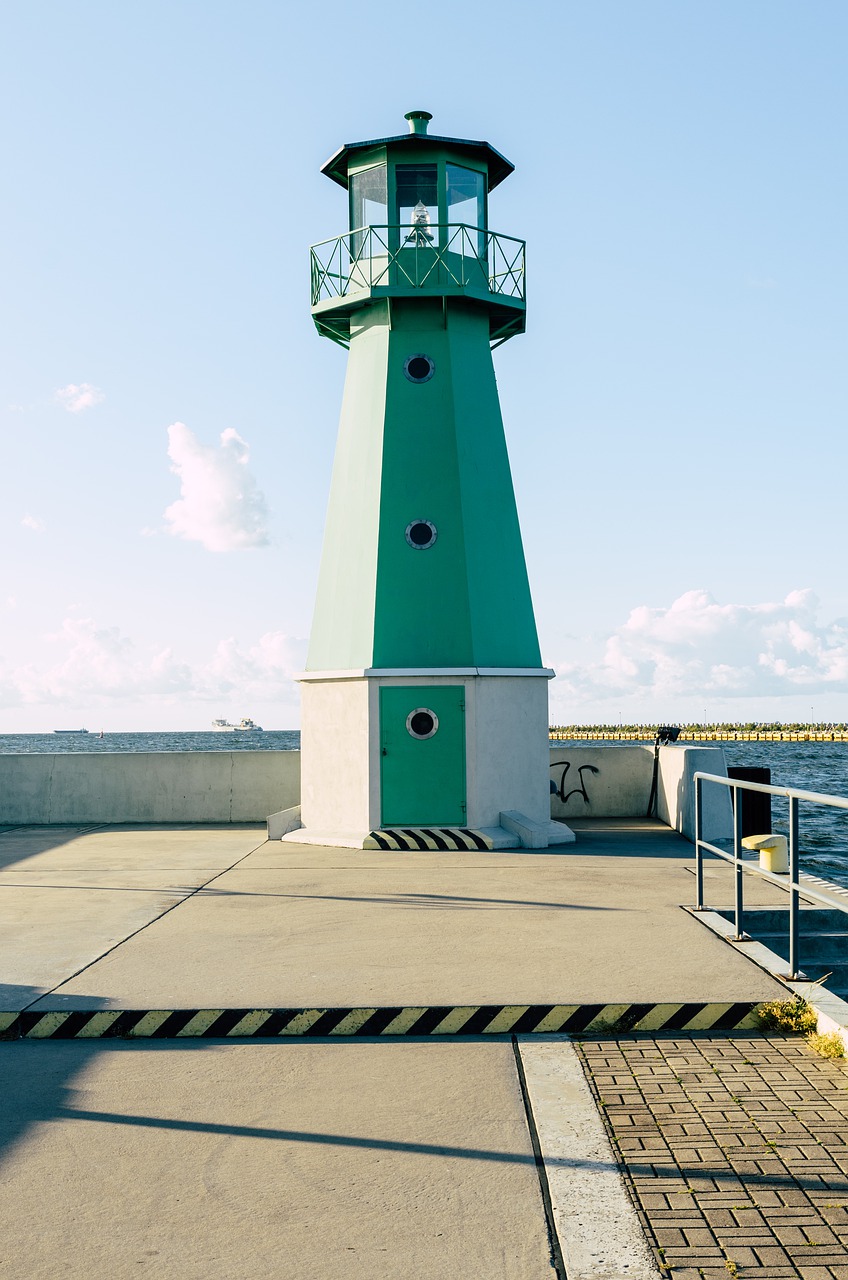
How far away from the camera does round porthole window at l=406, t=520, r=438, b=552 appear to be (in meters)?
17.4

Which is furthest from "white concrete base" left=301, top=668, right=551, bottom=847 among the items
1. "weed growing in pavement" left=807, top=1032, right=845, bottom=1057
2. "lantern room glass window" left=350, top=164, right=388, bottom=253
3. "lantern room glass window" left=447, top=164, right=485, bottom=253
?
"weed growing in pavement" left=807, top=1032, right=845, bottom=1057

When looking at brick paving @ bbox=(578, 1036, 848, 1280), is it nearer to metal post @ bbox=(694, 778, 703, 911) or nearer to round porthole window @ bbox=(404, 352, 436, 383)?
metal post @ bbox=(694, 778, 703, 911)

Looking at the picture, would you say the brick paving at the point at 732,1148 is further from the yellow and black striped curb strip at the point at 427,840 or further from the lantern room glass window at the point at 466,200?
the lantern room glass window at the point at 466,200

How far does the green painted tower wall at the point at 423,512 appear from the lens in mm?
17234

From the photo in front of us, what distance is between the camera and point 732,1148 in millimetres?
5199

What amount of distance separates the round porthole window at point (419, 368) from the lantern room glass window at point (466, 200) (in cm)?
186

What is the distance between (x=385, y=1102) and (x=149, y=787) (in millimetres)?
15361

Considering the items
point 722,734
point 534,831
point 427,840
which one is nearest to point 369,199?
point 427,840

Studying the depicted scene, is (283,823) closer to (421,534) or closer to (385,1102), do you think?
(421,534)

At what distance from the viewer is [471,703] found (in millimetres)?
16781

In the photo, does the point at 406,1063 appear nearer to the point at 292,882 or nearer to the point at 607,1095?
the point at 607,1095

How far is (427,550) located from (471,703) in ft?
8.21

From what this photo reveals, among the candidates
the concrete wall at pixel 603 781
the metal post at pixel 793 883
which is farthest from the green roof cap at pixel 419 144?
the metal post at pixel 793 883

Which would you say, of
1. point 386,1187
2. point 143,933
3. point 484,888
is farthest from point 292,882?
point 386,1187
